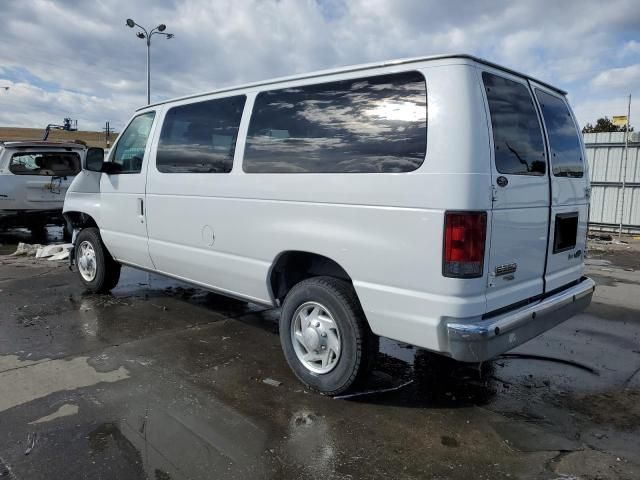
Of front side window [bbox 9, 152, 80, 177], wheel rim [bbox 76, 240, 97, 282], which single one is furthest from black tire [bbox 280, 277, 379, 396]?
front side window [bbox 9, 152, 80, 177]

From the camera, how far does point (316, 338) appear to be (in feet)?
12.2

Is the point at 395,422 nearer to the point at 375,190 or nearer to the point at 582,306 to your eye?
the point at 375,190

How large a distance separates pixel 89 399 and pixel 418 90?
9.86 ft

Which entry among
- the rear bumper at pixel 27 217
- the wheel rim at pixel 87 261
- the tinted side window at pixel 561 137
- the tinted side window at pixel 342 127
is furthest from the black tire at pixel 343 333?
the rear bumper at pixel 27 217

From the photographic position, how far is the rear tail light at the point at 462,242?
9.63 ft

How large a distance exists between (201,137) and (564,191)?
2.98 meters

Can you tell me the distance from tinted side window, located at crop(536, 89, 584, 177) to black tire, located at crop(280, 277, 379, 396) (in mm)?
1716

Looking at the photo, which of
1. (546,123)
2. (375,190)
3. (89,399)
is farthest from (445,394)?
(89,399)

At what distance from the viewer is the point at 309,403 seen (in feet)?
12.0

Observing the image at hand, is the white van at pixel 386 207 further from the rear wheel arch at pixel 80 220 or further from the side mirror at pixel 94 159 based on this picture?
the rear wheel arch at pixel 80 220

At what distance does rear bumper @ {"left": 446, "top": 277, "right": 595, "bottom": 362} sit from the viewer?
297 cm

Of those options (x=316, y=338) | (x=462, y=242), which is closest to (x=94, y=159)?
(x=316, y=338)

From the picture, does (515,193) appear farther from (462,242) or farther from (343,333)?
(343,333)

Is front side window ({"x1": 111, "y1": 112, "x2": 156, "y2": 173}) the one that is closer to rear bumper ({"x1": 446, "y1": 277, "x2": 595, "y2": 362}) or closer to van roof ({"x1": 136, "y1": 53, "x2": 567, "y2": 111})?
van roof ({"x1": 136, "y1": 53, "x2": 567, "y2": 111})
